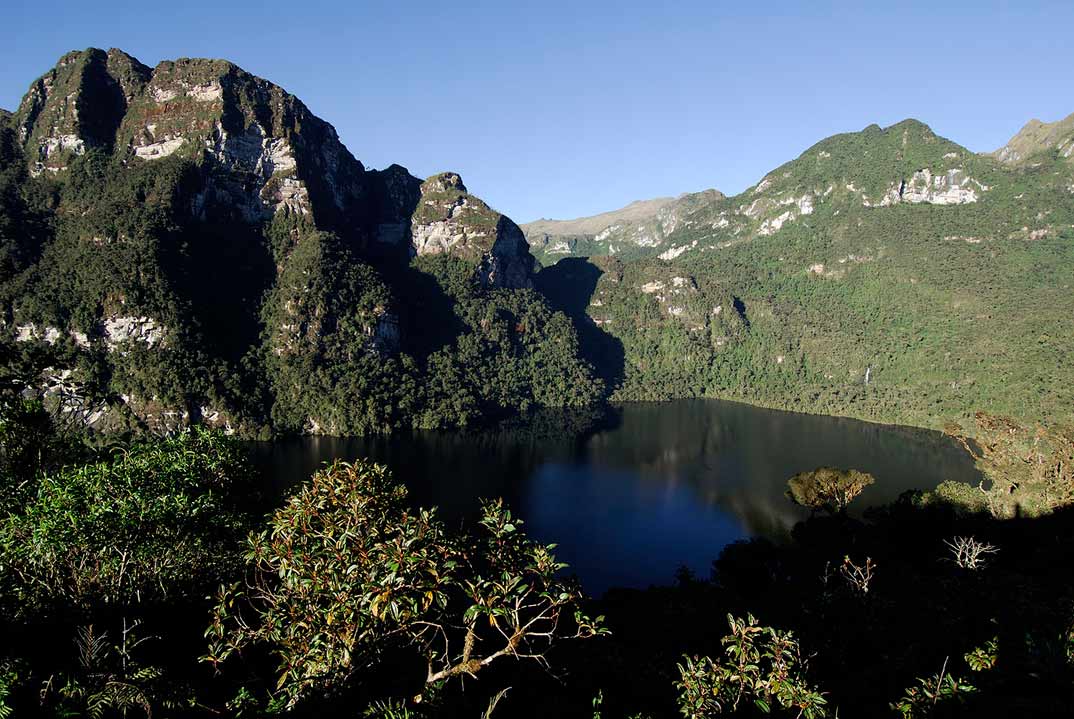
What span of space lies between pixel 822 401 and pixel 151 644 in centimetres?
13195

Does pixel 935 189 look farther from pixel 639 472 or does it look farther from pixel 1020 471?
pixel 1020 471

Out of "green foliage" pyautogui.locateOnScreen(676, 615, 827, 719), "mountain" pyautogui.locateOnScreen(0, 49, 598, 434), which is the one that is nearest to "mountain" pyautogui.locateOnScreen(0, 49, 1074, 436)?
"mountain" pyautogui.locateOnScreen(0, 49, 598, 434)

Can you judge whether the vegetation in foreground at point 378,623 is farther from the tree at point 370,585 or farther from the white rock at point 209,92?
the white rock at point 209,92

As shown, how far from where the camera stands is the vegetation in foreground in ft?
18.8

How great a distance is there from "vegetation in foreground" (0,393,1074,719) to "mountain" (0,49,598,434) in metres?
76.5

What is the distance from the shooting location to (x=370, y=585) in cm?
526

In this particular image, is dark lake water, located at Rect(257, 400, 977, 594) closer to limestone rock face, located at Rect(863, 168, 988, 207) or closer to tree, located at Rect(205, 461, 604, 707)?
tree, located at Rect(205, 461, 604, 707)

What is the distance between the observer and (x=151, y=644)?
996cm

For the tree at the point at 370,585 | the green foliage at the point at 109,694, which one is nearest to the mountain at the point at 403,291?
the green foliage at the point at 109,694

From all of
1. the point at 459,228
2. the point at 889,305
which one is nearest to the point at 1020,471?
the point at 889,305

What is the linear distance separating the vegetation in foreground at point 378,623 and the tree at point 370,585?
1.0 inches

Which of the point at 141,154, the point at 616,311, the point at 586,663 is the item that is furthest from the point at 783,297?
the point at 586,663

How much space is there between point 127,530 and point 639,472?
6409cm

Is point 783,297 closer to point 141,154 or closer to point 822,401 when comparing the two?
point 822,401
